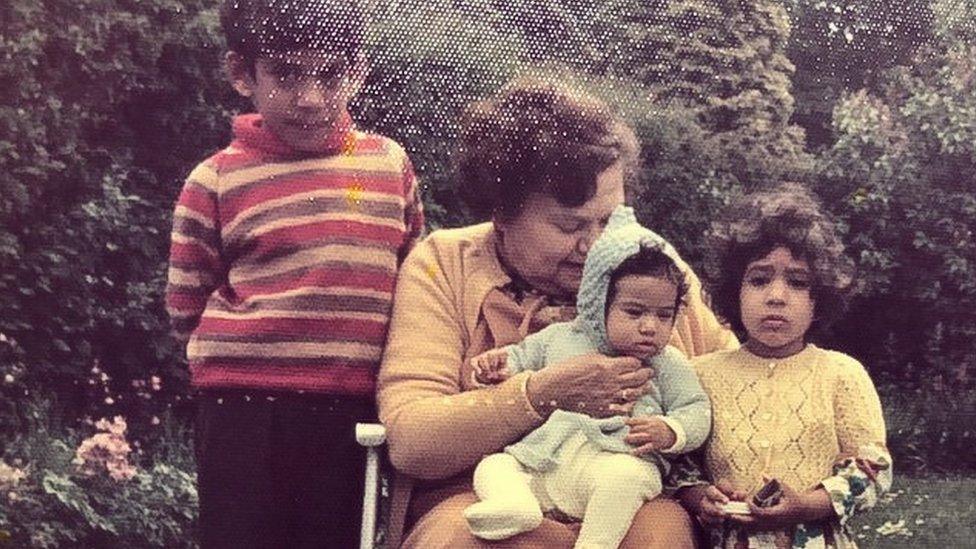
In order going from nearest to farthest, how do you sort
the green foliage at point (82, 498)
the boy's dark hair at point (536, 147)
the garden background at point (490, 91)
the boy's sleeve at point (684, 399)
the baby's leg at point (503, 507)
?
the baby's leg at point (503, 507) < the boy's sleeve at point (684, 399) < the boy's dark hair at point (536, 147) < the garden background at point (490, 91) < the green foliage at point (82, 498)

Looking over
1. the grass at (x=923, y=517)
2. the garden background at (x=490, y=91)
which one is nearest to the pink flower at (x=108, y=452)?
the garden background at (x=490, y=91)

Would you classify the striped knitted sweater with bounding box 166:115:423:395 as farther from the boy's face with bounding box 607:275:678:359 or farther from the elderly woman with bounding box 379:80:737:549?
the boy's face with bounding box 607:275:678:359

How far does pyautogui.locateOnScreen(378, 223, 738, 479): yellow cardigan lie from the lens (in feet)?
4.79

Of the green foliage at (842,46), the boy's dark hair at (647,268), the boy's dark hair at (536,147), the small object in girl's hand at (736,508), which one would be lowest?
the small object in girl's hand at (736,508)

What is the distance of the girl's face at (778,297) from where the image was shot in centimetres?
147

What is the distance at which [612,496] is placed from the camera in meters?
1.36

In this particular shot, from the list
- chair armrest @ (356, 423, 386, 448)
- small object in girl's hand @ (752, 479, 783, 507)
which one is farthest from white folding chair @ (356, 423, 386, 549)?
small object in girl's hand @ (752, 479, 783, 507)

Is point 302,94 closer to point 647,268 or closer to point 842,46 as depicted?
point 647,268

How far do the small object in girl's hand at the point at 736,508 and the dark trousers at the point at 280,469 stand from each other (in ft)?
1.59

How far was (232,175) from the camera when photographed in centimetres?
163

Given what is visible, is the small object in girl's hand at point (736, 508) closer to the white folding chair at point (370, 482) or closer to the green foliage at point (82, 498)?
the white folding chair at point (370, 482)

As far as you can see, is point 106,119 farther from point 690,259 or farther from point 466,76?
point 690,259

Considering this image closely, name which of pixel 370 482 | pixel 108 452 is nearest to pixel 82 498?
pixel 108 452

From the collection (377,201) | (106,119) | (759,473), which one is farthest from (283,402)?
(759,473)
